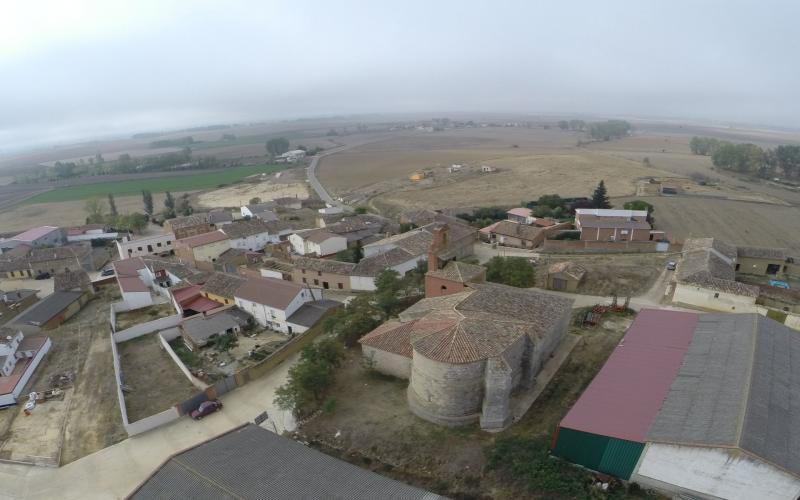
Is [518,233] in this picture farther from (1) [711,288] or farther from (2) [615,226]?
(1) [711,288]

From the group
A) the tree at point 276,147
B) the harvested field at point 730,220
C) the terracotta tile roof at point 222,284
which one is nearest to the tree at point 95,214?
the terracotta tile roof at point 222,284

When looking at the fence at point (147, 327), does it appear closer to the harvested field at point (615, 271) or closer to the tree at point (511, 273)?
the tree at point (511, 273)

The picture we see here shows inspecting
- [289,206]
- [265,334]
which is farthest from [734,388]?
[289,206]

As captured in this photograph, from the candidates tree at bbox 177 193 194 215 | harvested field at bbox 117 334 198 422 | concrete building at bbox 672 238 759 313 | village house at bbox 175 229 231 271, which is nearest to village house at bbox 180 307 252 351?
harvested field at bbox 117 334 198 422

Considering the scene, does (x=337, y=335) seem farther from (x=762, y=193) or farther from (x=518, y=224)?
(x=762, y=193)

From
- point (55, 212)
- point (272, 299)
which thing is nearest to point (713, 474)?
point (272, 299)

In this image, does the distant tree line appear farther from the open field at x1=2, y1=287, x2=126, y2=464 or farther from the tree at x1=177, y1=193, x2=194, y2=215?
the open field at x1=2, y1=287, x2=126, y2=464

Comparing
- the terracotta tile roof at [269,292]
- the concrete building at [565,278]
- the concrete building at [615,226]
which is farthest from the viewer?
the concrete building at [615,226]
